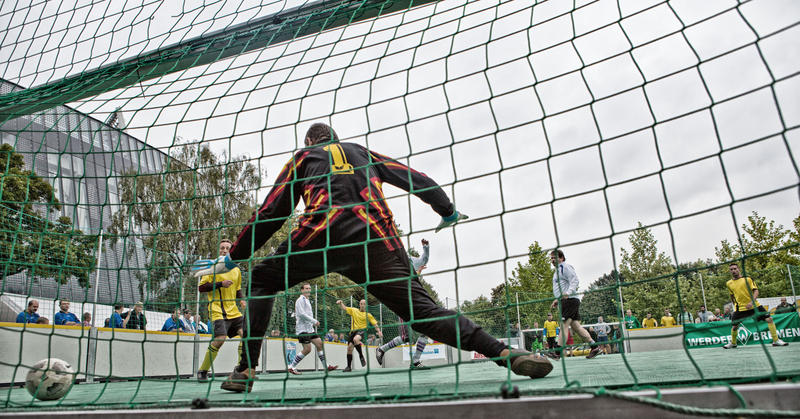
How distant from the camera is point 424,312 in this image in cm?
289

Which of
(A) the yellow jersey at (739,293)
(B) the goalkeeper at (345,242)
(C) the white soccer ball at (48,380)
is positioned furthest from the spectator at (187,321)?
(A) the yellow jersey at (739,293)

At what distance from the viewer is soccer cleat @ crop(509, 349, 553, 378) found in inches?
108

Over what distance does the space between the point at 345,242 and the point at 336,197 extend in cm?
31

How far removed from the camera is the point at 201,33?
475 cm

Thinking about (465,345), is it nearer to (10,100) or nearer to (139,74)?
(139,74)

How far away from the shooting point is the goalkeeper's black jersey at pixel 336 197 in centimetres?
297

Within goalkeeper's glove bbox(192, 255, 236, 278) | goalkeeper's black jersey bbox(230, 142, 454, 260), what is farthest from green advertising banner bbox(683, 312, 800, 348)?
goalkeeper's glove bbox(192, 255, 236, 278)

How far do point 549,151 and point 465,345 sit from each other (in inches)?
44.2

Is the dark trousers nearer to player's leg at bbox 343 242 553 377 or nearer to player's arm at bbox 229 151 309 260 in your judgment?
player's leg at bbox 343 242 553 377

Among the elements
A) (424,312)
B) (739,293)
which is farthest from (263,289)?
(739,293)

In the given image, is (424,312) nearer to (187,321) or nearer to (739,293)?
(739,293)

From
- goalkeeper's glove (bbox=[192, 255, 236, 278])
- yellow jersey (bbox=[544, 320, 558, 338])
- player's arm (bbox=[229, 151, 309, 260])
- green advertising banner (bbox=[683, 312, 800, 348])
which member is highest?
player's arm (bbox=[229, 151, 309, 260])

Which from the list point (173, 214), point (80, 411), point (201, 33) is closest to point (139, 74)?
point (201, 33)

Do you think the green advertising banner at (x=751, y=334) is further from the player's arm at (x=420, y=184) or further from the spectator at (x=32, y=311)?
the spectator at (x=32, y=311)
